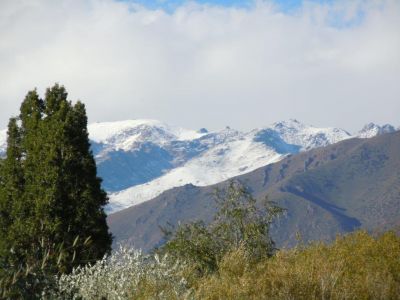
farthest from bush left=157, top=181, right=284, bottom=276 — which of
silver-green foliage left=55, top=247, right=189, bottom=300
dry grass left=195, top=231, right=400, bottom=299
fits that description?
silver-green foliage left=55, top=247, right=189, bottom=300

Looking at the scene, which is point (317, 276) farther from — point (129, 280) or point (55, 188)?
point (55, 188)

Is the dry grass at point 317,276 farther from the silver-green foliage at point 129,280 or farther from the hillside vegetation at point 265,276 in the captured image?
the silver-green foliage at point 129,280

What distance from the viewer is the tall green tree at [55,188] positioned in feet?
124

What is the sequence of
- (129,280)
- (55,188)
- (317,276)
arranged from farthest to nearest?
(55,188) < (317,276) < (129,280)

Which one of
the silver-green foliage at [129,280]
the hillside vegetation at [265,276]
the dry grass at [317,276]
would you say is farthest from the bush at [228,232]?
the silver-green foliage at [129,280]

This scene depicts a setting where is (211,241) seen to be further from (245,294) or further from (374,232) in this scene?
(245,294)

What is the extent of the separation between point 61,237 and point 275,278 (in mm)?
18711

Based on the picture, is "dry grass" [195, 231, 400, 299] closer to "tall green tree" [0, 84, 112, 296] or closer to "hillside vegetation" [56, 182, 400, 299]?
"hillside vegetation" [56, 182, 400, 299]

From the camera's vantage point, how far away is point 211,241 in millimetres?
40125

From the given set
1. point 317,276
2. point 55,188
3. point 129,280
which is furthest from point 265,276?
point 55,188

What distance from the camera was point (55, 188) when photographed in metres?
38.2

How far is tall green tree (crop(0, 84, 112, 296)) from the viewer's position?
37.7m

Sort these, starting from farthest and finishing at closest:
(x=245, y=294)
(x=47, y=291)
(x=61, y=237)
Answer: (x=61, y=237) < (x=245, y=294) < (x=47, y=291)

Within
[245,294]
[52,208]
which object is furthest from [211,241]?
[245,294]
